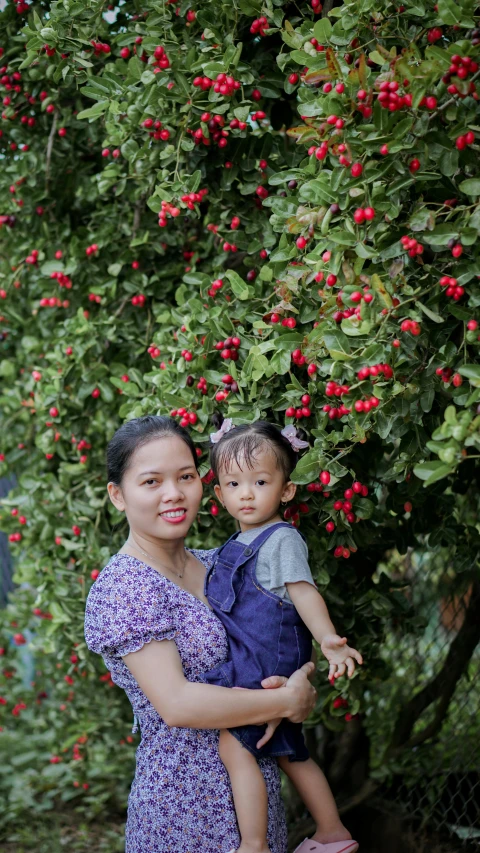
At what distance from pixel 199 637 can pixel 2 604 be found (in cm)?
283

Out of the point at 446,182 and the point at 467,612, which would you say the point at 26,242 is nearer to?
the point at 446,182

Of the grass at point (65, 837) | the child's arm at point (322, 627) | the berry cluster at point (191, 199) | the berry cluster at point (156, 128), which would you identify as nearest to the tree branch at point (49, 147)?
the berry cluster at point (156, 128)

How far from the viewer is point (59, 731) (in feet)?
13.3

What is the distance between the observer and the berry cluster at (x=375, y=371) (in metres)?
1.67

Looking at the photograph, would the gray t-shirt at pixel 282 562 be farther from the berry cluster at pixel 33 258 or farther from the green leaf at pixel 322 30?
the berry cluster at pixel 33 258

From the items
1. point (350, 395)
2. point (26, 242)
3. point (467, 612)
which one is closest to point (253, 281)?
point (350, 395)

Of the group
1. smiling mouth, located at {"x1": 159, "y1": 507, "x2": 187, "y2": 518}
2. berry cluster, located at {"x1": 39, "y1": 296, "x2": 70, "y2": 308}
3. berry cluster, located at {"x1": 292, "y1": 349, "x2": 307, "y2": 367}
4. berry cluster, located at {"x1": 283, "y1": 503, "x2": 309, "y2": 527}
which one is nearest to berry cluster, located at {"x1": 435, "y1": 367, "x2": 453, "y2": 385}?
berry cluster, located at {"x1": 292, "y1": 349, "x2": 307, "y2": 367}

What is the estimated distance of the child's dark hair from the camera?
1974mm

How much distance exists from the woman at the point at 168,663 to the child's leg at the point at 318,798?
6 centimetres

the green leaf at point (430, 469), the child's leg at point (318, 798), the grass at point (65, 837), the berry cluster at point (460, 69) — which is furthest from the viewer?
the grass at point (65, 837)

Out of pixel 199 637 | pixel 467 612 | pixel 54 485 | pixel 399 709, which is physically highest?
pixel 199 637

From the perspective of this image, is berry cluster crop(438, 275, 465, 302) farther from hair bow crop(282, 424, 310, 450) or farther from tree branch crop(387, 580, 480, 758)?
tree branch crop(387, 580, 480, 758)

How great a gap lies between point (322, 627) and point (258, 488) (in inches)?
13.2

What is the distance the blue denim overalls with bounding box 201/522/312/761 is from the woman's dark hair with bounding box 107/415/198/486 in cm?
28
